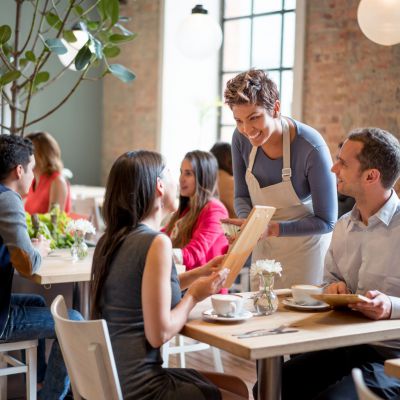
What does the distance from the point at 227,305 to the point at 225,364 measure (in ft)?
7.69

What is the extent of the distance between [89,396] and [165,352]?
135cm

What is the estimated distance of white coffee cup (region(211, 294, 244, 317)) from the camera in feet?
7.63

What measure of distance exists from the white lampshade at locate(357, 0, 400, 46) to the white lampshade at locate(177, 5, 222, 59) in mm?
1520

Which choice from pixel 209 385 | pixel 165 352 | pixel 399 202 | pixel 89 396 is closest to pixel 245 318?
pixel 209 385

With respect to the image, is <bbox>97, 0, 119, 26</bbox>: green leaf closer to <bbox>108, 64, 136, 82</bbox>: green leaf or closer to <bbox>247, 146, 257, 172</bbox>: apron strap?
<bbox>108, 64, 136, 82</bbox>: green leaf

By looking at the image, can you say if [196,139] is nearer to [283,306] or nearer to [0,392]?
[0,392]

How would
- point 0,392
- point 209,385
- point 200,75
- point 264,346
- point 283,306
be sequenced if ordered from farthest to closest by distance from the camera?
point 200,75, point 0,392, point 283,306, point 209,385, point 264,346

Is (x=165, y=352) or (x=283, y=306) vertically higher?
(x=283, y=306)

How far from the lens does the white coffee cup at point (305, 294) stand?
2504 mm

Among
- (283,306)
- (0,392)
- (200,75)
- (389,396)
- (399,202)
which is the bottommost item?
(0,392)

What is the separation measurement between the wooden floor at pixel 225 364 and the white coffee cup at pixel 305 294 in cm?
179

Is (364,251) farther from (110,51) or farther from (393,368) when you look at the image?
(110,51)

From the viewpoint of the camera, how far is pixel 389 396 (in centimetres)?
235

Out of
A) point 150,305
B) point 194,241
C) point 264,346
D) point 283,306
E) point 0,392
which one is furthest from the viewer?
point 194,241
